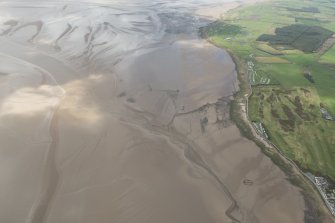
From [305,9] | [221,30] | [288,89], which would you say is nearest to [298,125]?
[288,89]

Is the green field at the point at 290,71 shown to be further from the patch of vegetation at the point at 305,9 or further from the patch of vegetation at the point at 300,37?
the patch of vegetation at the point at 305,9

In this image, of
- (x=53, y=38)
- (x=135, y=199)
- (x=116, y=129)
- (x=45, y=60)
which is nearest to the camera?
(x=135, y=199)

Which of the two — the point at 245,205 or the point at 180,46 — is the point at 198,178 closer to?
the point at 245,205

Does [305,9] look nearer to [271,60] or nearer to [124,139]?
[271,60]

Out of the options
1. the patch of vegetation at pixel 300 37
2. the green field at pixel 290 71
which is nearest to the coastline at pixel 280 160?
the green field at pixel 290 71

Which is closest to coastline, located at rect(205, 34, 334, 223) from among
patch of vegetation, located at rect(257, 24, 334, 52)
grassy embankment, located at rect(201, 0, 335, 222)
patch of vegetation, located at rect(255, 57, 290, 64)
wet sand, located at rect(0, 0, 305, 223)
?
grassy embankment, located at rect(201, 0, 335, 222)

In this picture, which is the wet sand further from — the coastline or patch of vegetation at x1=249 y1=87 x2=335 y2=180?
patch of vegetation at x1=249 y1=87 x2=335 y2=180

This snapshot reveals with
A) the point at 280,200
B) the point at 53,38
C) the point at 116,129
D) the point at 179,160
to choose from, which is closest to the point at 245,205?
the point at 280,200
